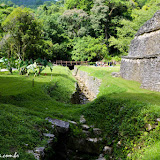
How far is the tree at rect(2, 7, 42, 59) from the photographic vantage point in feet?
63.2

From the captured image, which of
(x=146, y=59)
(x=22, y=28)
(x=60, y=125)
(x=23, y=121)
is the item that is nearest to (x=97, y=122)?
(x=60, y=125)

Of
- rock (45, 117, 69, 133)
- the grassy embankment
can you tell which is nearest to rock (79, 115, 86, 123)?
the grassy embankment

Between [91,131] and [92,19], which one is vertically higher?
[92,19]

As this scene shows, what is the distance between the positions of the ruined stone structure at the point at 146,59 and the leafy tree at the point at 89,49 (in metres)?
24.8

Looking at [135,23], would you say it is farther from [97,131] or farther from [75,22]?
[97,131]

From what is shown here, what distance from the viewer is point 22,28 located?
19.9 metres

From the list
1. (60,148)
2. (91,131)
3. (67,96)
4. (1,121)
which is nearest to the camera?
(1,121)

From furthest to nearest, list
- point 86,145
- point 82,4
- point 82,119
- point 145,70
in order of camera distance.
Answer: point 82,4 < point 145,70 < point 82,119 < point 86,145

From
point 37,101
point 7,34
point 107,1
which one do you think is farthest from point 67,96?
point 107,1

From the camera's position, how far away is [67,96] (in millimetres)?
15086

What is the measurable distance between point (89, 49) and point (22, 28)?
2680 cm

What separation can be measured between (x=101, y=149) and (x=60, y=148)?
6.53 feet

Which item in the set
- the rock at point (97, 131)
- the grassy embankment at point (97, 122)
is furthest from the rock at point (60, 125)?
the rock at point (97, 131)

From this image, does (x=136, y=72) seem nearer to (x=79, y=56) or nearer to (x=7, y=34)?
(x=7, y=34)
